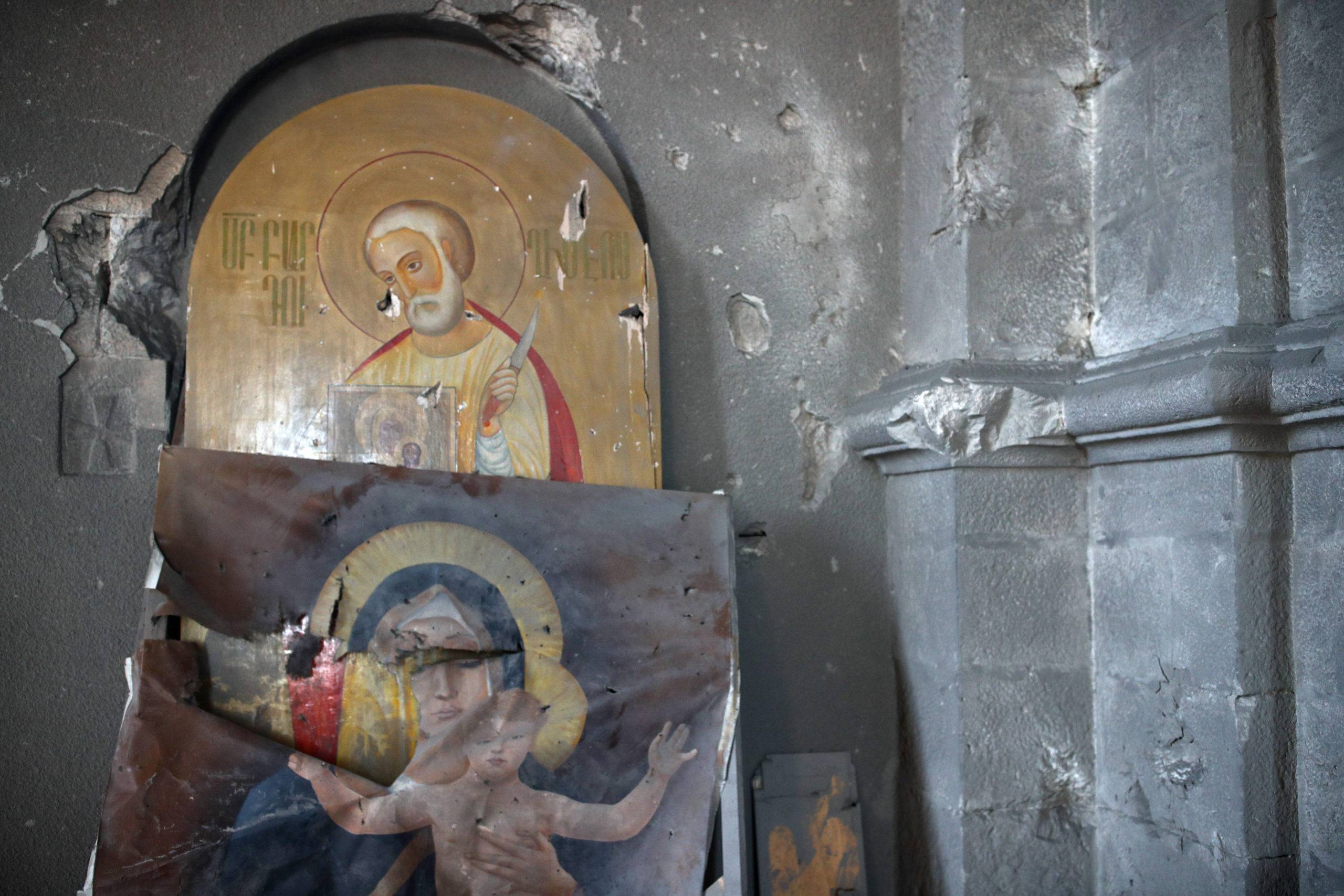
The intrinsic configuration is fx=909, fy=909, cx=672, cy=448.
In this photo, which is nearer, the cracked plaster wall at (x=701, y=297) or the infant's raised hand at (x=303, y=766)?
the infant's raised hand at (x=303, y=766)

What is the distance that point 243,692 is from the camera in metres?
1.80

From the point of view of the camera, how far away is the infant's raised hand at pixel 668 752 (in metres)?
1.93

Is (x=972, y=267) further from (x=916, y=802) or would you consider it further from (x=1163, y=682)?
(x=916, y=802)

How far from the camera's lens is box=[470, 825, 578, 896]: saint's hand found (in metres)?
1.83

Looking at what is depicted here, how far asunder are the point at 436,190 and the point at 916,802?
1940 mm

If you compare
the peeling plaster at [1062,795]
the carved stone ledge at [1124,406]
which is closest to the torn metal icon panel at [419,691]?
the carved stone ledge at [1124,406]

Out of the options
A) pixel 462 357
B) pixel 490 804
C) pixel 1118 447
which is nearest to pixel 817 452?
pixel 1118 447

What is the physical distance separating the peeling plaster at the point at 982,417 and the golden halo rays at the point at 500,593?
3.21 ft

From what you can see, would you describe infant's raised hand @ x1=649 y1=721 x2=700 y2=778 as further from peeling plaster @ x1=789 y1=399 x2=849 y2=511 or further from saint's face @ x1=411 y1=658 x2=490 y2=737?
peeling plaster @ x1=789 y1=399 x2=849 y2=511

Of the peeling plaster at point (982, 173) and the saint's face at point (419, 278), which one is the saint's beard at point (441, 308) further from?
the peeling plaster at point (982, 173)

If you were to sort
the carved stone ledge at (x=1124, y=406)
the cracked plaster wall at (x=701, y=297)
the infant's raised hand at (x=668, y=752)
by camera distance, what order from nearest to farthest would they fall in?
the carved stone ledge at (x=1124, y=406) → the infant's raised hand at (x=668, y=752) → the cracked plaster wall at (x=701, y=297)

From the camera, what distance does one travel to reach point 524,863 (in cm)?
184

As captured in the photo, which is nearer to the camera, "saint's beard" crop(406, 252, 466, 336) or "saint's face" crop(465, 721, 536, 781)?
"saint's face" crop(465, 721, 536, 781)

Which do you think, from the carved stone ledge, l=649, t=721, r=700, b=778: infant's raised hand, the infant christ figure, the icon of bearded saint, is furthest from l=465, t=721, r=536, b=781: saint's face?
the carved stone ledge
